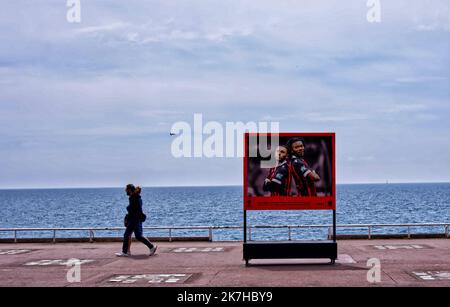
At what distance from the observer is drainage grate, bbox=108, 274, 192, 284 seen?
1251 centimetres

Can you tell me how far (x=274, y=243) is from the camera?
15.2 metres

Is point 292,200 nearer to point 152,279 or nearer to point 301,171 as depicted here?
point 301,171

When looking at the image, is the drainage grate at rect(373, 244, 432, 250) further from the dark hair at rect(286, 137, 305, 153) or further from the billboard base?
the dark hair at rect(286, 137, 305, 153)

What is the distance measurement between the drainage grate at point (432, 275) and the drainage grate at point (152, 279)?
4942 mm

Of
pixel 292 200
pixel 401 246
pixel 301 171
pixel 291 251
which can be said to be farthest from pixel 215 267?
pixel 401 246

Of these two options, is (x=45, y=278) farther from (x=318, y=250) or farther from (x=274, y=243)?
(x=318, y=250)

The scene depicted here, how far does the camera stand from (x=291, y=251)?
14938 mm

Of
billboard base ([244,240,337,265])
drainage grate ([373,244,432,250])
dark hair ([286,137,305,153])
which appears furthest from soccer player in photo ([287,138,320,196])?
drainage grate ([373,244,432,250])

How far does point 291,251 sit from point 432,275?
138 inches
